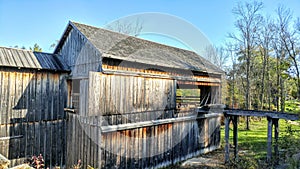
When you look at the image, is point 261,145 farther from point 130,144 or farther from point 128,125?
point 128,125

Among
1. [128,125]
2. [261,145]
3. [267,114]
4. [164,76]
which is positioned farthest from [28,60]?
[261,145]

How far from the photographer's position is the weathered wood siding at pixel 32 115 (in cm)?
704

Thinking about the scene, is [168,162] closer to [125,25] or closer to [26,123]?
[26,123]

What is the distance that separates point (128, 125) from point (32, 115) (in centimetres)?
376

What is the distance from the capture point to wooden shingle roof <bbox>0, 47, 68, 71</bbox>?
721 centimetres

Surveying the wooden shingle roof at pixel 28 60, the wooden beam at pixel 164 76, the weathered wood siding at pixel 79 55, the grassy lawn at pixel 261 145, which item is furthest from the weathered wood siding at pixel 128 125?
the grassy lawn at pixel 261 145

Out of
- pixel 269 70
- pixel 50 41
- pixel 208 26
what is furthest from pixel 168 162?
pixel 50 41

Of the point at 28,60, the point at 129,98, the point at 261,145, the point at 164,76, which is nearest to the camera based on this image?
the point at 28,60

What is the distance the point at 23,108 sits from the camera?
24.2 ft

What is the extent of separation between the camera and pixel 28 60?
774 cm

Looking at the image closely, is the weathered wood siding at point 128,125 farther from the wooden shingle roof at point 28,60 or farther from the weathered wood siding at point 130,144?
the wooden shingle roof at point 28,60

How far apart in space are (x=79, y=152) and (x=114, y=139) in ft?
5.73

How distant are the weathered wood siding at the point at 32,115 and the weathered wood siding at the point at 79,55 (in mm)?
869

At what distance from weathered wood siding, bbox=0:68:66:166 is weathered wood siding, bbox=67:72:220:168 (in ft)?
1.99
